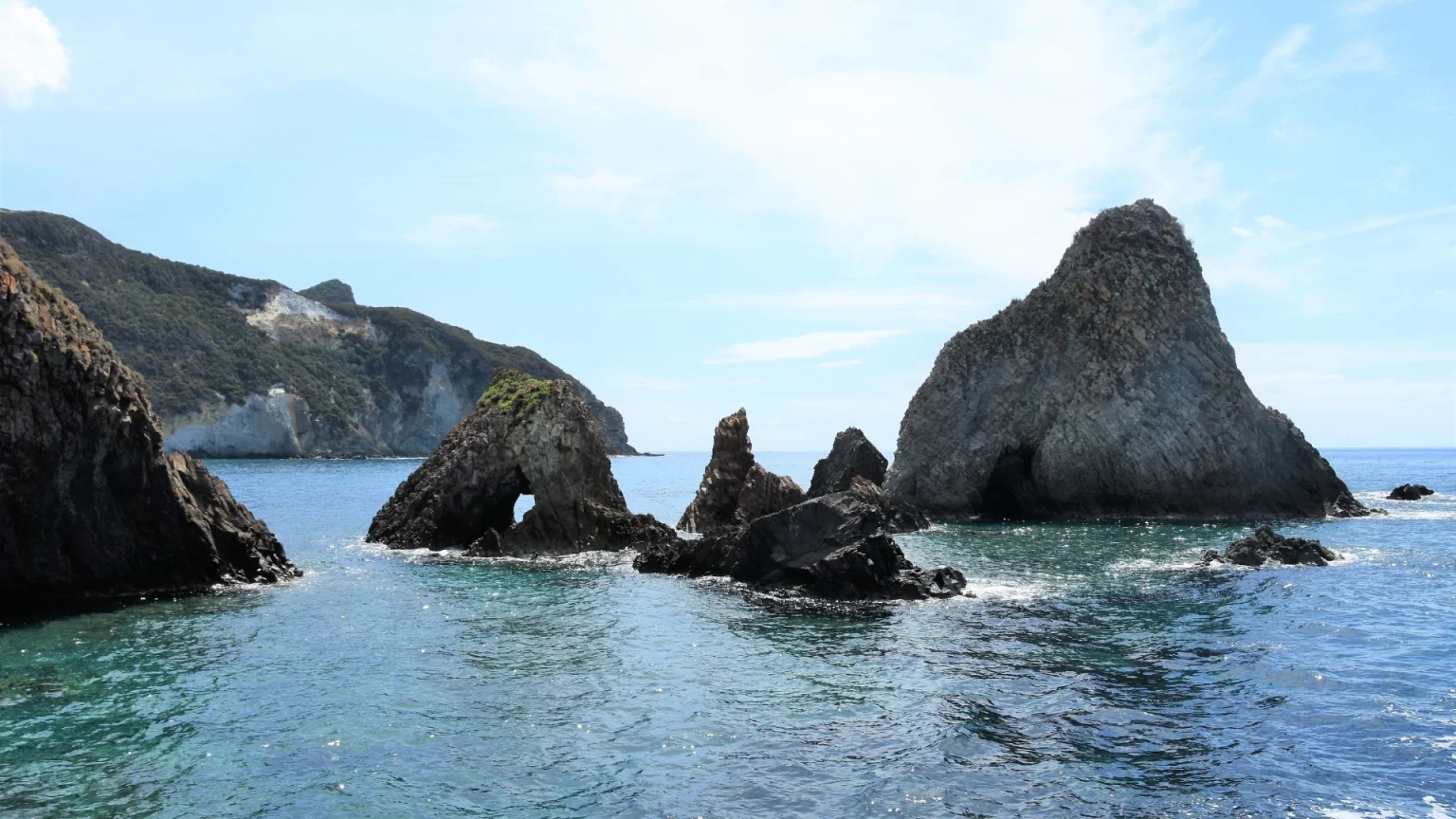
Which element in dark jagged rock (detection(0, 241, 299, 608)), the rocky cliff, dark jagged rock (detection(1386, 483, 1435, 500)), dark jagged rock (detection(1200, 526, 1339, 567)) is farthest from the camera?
the rocky cliff

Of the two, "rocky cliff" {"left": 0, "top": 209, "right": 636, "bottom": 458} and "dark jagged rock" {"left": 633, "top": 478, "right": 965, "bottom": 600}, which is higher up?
"rocky cliff" {"left": 0, "top": 209, "right": 636, "bottom": 458}

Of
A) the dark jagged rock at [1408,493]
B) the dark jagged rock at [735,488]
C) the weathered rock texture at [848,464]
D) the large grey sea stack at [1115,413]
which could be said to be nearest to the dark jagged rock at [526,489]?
the dark jagged rock at [735,488]

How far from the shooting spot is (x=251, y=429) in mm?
131000

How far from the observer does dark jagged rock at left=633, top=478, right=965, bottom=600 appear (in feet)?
83.8

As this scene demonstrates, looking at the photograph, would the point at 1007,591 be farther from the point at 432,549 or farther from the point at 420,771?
the point at 432,549

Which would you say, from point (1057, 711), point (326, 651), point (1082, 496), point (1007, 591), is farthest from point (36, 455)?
point (1082, 496)

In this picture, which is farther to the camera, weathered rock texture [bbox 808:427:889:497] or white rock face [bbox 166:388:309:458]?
white rock face [bbox 166:388:309:458]

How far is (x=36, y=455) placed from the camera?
72.1ft

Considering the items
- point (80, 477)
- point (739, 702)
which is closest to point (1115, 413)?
point (739, 702)

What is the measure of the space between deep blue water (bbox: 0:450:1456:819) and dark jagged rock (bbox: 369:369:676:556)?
29.7 feet

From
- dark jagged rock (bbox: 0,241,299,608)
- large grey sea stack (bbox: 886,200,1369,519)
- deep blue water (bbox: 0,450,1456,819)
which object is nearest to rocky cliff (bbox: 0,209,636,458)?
large grey sea stack (bbox: 886,200,1369,519)

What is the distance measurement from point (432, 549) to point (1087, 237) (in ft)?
133

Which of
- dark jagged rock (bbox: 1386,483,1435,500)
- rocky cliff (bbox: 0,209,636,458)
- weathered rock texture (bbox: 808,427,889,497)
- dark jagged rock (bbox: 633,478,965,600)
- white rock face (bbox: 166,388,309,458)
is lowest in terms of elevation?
dark jagged rock (bbox: 633,478,965,600)

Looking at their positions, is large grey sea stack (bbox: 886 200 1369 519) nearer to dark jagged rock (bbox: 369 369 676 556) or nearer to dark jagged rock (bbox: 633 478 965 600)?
dark jagged rock (bbox: 369 369 676 556)
